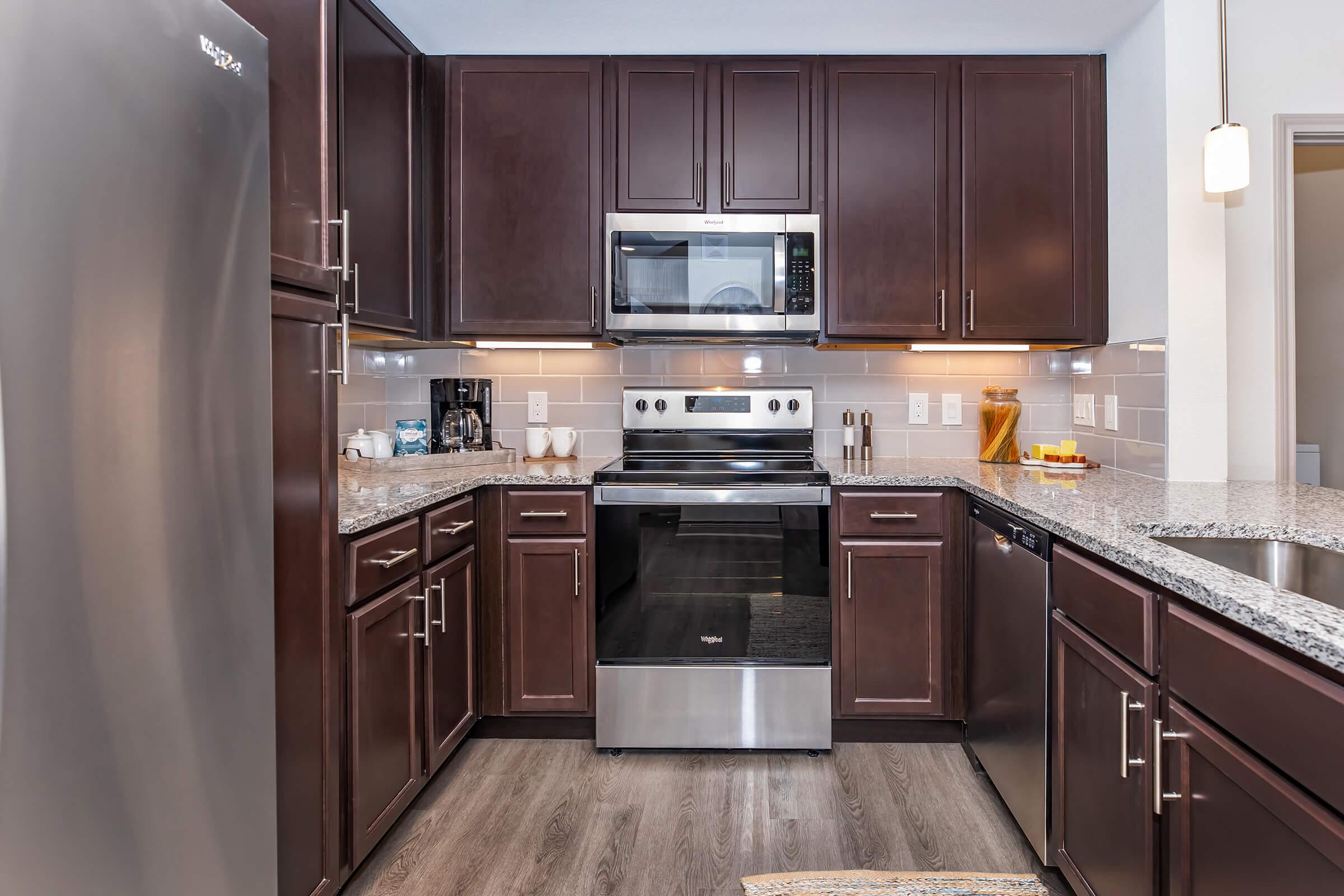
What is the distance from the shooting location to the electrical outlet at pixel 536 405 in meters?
2.95

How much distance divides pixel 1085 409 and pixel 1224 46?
1190mm

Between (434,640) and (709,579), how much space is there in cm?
83

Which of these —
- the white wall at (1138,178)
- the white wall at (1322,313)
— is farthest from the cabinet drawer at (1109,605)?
the white wall at (1322,313)

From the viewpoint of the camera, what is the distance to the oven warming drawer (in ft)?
7.64

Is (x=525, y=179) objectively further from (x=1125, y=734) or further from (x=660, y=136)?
(x=1125, y=734)

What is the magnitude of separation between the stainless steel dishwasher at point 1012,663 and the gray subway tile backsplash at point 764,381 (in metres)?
0.74

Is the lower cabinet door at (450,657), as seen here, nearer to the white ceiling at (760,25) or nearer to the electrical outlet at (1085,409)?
the white ceiling at (760,25)

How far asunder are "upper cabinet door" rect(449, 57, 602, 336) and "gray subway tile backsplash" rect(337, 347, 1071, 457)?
1.31ft

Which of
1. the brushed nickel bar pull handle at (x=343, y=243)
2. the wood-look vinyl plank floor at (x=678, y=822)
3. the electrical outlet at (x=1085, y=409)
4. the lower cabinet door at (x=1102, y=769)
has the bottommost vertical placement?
the wood-look vinyl plank floor at (x=678, y=822)

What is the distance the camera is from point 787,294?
2516 mm

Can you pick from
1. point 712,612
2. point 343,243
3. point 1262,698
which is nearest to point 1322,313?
point 712,612

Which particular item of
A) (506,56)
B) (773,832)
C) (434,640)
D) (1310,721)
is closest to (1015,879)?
(773,832)

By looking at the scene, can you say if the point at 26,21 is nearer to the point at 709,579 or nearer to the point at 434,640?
the point at 434,640

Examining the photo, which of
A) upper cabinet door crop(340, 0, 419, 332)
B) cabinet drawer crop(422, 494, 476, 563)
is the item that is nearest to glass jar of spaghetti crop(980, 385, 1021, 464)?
cabinet drawer crop(422, 494, 476, 563)
